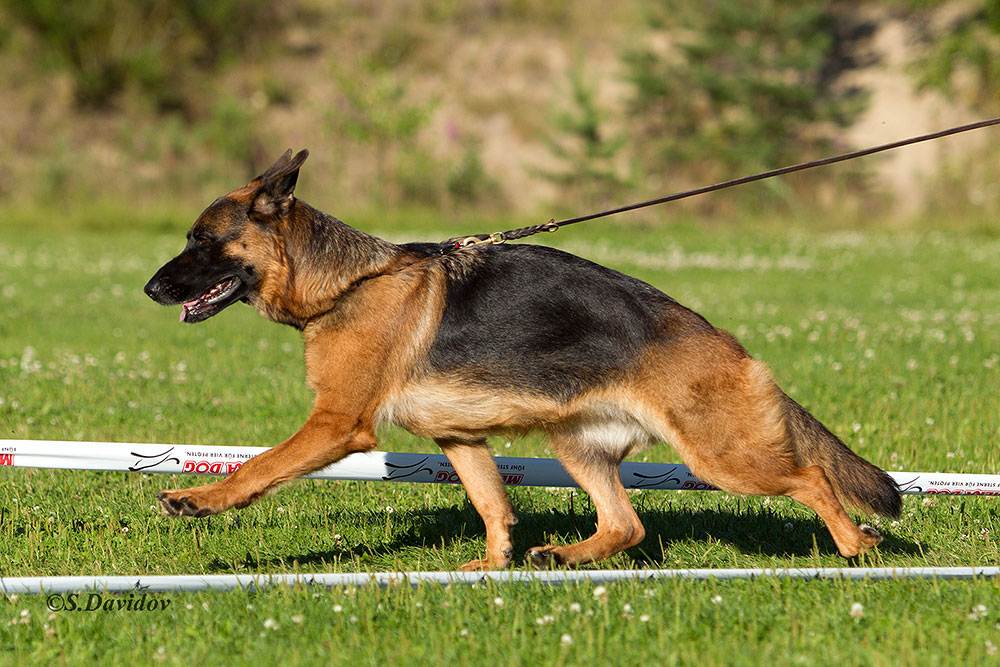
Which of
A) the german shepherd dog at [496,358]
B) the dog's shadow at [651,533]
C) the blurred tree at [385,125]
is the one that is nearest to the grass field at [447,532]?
the dog's shadow at [651,533]

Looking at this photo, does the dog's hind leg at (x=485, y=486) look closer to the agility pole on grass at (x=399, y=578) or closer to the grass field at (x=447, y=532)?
the grass field at (x=447, y=532)

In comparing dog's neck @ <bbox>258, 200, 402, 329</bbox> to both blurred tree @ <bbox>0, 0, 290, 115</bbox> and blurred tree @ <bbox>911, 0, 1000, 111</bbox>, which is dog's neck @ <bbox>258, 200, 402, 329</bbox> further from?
blurred tree @ <bbox>0, 0, 290, 115</bbox>

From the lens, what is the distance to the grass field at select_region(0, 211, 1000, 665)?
4270 millimetres

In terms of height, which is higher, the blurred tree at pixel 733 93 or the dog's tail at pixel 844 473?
the blurred tree at pixel 733 93

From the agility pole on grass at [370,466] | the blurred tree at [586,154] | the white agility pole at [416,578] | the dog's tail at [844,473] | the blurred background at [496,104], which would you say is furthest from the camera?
the blurred background at [496,104]

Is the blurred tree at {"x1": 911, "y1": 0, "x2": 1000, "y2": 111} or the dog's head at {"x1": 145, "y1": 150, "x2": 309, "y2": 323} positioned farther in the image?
the blurred tree at {"x1": 911, "y1": 0, "x2": 1000, "y2": 111}

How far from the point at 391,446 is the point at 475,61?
3068 centimetres

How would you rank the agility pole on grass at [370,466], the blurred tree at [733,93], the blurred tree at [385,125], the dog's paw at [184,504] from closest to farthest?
the dog's paw at [184,504] → the agility pole on grass at [370,466] → the blurred tree at [385,125] → the blurred tree at [733,93]

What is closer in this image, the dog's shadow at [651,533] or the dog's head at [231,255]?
the dog's head at [231,255]

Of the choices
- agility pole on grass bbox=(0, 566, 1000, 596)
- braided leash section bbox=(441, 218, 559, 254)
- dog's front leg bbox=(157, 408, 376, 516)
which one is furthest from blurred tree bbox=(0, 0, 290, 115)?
agility pole on grass bbox=(0, 566, 1000, 596)

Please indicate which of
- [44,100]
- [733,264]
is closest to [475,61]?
[44,100]

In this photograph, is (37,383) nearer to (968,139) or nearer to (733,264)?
(733,264)

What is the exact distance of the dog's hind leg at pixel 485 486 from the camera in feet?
19.1

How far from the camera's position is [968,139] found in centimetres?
3034
